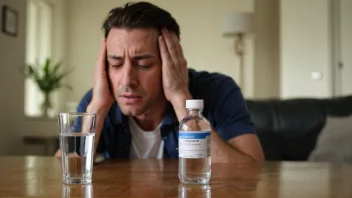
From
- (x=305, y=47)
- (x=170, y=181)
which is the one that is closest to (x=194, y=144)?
(x=170, y=181)

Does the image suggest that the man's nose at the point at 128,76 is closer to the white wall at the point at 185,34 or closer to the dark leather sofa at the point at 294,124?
the dark leather sofa at the point at 294,124

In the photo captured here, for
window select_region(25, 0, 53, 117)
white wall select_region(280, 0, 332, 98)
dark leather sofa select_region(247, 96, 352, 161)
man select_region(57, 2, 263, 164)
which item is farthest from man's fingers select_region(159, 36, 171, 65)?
white wall select_region(280, 0, 332, 98)

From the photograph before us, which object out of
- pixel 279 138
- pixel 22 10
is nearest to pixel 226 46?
pixel 22 10

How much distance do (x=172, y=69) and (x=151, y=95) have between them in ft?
0.34

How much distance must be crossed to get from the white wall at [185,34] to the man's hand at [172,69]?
3.47m

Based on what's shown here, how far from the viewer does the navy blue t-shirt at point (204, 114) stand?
52.4 inches

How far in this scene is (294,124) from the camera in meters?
2.09

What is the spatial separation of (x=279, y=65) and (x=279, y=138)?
277 centimetres

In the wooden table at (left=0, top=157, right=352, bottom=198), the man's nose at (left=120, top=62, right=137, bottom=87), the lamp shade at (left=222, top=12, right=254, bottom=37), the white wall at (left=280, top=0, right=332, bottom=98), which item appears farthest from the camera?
the white wall at (left=280, top=0, right=332, bottom=98)

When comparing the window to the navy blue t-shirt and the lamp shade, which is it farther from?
the navy blue t-shirt

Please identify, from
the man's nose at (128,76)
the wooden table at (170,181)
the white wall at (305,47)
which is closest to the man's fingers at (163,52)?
the man's nose at (128,76)

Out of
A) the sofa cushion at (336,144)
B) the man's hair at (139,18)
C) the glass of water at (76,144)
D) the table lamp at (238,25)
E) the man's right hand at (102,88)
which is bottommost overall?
the sofa cushion at (336,144)

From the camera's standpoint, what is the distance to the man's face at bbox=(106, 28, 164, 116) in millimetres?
1201

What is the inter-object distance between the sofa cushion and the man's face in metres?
1.05
